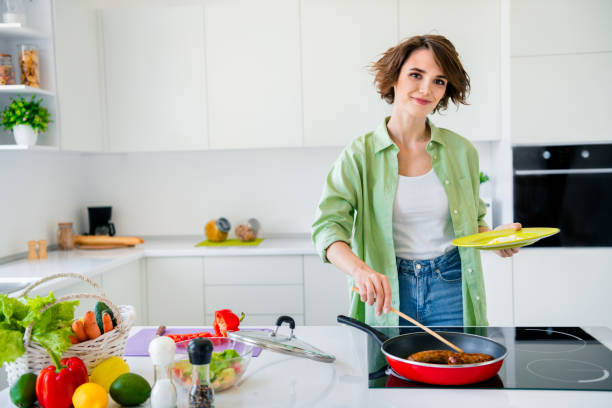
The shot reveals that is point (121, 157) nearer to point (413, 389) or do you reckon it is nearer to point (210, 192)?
point (210, 192)

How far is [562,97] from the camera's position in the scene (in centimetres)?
291

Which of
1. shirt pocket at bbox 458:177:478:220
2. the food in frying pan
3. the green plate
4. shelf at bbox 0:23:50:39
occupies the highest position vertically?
shelf at bbox 0:23:50:39

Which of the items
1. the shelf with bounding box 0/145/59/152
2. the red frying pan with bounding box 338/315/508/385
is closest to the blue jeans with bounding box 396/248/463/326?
the red frying pan with bounding box 338/315/508/385

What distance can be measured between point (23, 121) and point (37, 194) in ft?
2.20

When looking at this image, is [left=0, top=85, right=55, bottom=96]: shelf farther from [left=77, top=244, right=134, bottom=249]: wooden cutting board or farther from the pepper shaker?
[left=77, top=244, right=134, bottom=249]: wooden cutting board

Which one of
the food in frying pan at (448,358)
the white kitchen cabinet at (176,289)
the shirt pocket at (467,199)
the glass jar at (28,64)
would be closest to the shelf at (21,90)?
the glass jar at (28,64)

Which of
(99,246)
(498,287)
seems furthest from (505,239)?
(99,246)

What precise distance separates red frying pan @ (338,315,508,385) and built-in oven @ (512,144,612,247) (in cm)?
194

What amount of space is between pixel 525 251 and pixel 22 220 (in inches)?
109

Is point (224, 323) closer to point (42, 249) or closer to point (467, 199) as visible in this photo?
point (467, 199)

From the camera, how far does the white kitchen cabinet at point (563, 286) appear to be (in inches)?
114

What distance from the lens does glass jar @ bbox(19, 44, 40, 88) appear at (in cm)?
263

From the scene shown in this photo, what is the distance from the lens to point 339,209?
160 cm

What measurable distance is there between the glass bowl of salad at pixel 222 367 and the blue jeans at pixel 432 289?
2.11 ft
